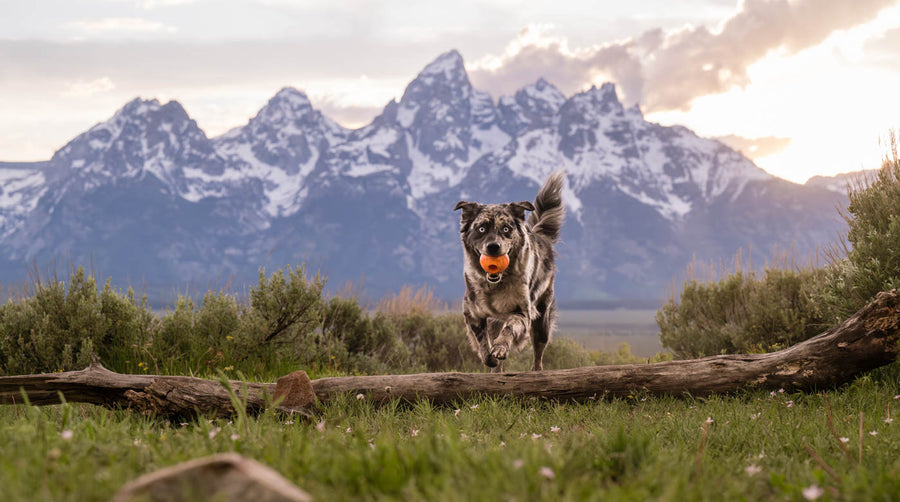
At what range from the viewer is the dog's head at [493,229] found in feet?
23.7

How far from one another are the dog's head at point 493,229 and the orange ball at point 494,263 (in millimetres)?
57

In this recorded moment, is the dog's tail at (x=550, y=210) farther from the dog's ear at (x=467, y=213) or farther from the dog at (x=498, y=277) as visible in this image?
the dog's ear at (x=467, y=213)

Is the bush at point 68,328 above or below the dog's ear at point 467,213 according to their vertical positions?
below

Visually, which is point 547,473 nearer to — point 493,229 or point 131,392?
point 131,392

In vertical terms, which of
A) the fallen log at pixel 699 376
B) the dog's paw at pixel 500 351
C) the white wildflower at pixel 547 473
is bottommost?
the fallen log at pixel 699 376

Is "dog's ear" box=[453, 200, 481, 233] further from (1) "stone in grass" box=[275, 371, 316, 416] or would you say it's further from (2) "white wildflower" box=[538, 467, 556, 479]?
(2) "white wildflower" box=[538, 467, 556, 479]

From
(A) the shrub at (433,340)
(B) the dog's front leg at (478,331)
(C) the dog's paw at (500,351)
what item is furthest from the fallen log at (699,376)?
(A) the shrub at (433,340)

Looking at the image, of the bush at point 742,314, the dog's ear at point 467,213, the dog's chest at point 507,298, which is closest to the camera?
the dog's chest at point 507,298

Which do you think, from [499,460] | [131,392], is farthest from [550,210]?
[499,460]

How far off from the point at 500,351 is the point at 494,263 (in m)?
1.15

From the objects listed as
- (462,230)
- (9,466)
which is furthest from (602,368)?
(9,466)

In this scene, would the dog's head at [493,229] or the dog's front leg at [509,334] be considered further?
the dog's head at [493,229]

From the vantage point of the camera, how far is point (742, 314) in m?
12.4

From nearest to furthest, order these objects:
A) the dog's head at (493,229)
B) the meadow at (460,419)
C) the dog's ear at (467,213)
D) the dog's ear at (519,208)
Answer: the meadow at (460,419) < the dog's head at (493,229) < the dog's ear at (519,208) < the dog's ear at (467,213)
